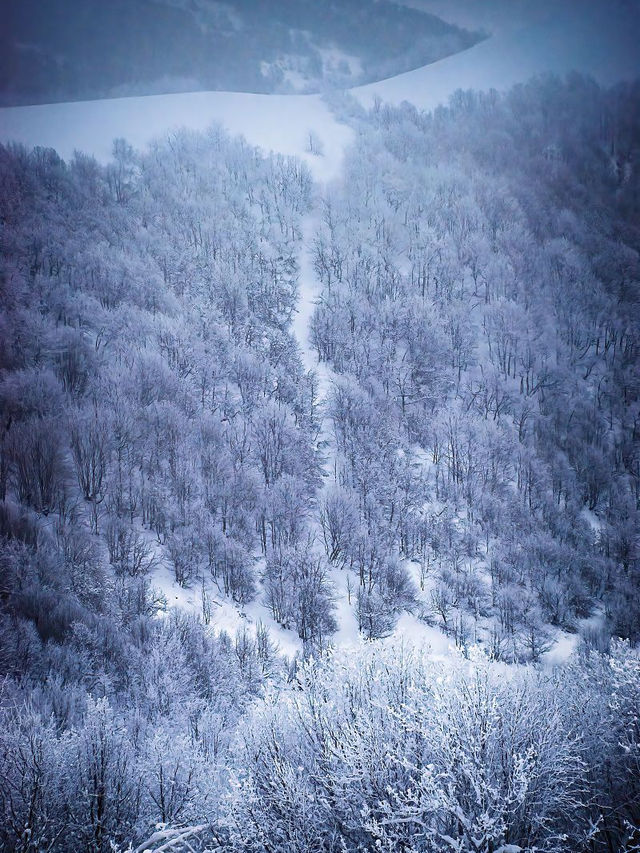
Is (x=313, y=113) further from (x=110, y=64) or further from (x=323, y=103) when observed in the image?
(x=110, y=64)

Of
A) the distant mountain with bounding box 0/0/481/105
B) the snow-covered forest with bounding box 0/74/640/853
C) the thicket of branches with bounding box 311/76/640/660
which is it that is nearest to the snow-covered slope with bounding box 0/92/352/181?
the snow-covered forest with bounding box 0/74/640/853

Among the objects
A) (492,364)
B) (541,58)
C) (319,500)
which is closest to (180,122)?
(492,364)

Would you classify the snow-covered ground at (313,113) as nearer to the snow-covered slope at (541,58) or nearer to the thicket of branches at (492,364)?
the snow-covered slope at (541,58)

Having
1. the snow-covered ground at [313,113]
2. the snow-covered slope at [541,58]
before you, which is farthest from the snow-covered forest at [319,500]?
the snow-covered slope at [541,58]

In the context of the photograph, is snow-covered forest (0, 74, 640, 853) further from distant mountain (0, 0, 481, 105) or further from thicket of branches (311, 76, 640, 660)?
distant mountain (0, 0, 481, 105)

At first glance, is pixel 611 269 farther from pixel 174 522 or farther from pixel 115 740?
pixel 115 740
